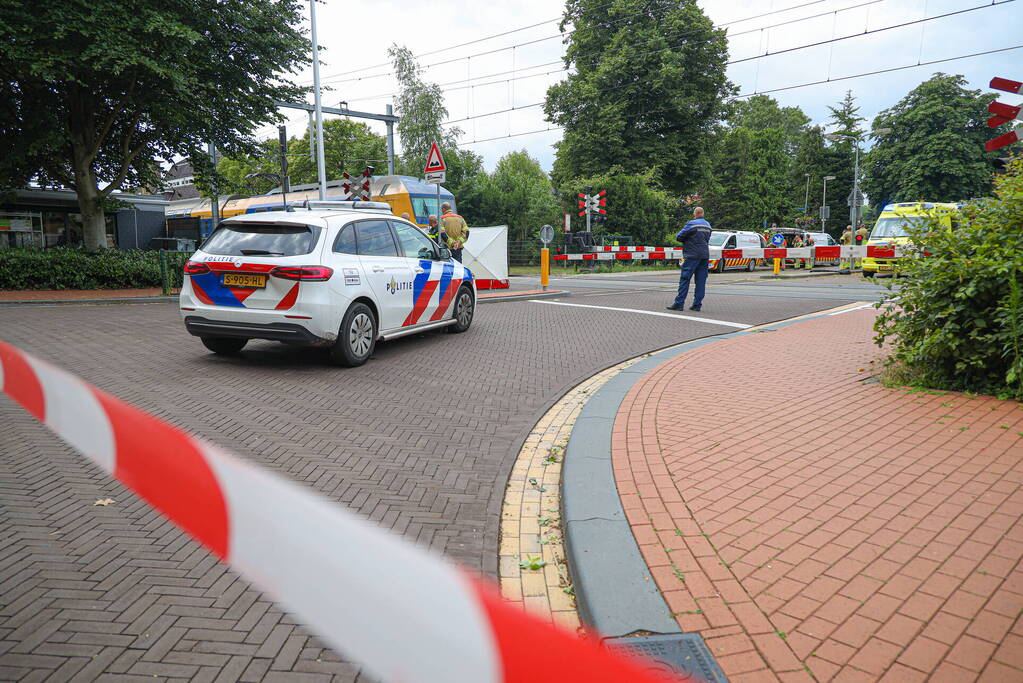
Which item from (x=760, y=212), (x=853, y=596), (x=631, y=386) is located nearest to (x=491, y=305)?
(x=631, y=386)

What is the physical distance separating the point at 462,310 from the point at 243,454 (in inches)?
223

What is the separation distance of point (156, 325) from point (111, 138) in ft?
37.1

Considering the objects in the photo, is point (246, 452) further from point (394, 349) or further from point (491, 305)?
point (491, 305)

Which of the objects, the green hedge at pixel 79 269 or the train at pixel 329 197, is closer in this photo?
the green hedge at pixel 79 269

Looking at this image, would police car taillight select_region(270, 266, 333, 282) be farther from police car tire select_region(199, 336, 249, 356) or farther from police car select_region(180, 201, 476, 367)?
police car tire select_region(199, 336, 249, 356)

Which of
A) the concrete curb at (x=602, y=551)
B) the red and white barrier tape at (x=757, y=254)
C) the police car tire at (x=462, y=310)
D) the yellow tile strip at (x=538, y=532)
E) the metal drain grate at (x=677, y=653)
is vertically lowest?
the yellow tile strip at (x=538, y=532)

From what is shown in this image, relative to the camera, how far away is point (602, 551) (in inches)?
120

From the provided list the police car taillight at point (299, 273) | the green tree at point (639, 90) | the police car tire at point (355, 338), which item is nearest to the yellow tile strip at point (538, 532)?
the police car tire at point (355, 338)

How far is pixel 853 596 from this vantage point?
2.61 metres

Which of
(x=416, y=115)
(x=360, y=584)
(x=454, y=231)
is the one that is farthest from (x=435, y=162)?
(x=416, y=115)

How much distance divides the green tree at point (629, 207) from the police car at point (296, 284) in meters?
25.6

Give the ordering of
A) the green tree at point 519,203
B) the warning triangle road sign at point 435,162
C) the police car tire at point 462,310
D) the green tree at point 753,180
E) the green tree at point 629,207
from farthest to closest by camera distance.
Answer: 1. the green tree at point 753,180
2. the green tree at point 519,203
3. the green tree at point 629,207
4. the warning triangle road sign at point 435,162
5. the police car tire at point 462,310

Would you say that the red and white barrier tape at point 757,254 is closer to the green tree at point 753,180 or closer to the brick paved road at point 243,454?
the brick paved road at point 243,454

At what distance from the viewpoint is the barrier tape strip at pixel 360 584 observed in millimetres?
902
